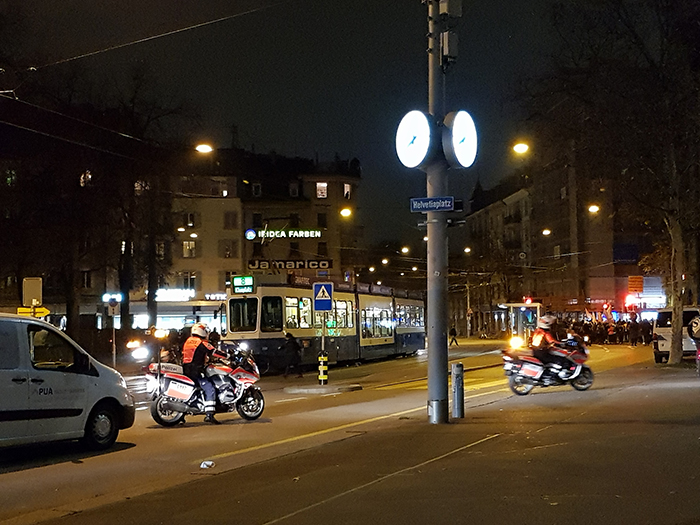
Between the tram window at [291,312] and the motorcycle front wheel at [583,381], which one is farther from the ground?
the tram window at [291,312]

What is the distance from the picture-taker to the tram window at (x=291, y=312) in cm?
3130

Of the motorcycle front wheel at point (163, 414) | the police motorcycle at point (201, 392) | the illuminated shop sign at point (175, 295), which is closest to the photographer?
the police motorcycle at point (201, 392)

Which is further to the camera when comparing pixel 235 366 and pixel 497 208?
pixel 497 208

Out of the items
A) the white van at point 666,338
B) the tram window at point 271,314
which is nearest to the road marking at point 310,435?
the tram window at point 271,314

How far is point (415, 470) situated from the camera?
9930 millimetres

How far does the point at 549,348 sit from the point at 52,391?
1173cm

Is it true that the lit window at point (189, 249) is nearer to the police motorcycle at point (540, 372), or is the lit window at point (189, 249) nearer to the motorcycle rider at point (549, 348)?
the motorcycle rider at point (549, 348)

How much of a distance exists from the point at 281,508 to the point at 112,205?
35.7 m

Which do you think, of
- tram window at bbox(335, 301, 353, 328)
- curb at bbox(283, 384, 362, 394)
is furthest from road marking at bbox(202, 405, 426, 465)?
tram window at bbox(335, 301, 353, 328)

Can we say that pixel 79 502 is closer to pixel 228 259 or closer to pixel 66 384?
pixel 66 384

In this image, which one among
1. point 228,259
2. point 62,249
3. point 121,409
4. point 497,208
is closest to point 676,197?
point 121,409

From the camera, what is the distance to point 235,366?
51.8ft

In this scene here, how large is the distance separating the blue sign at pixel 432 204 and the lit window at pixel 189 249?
64574 millimetres

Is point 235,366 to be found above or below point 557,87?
below
